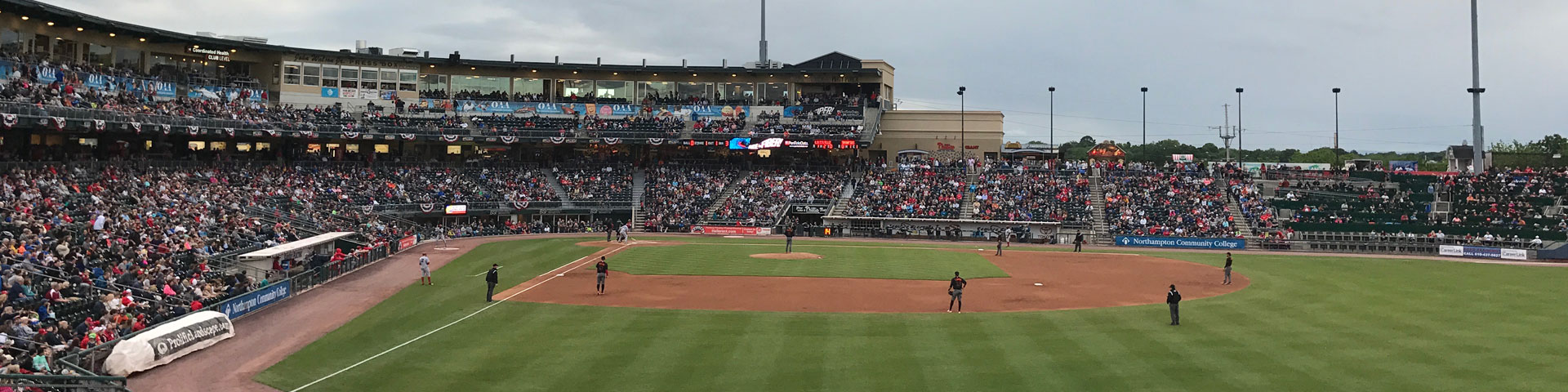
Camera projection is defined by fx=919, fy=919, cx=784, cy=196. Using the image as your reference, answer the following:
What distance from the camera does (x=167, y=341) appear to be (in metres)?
20.6

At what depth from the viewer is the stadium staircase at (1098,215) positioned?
57.1 meters

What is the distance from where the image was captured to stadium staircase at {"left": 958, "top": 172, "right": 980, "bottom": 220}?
61.3 metres

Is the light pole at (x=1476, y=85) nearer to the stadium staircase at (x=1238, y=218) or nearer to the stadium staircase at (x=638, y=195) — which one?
the stadium staircase at (x=1238, y=218)

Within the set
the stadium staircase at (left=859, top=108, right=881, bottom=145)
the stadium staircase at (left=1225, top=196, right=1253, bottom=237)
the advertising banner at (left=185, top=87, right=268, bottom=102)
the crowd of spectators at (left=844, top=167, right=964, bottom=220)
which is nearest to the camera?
the stadium staircase at (left=1225, top=196, right=1253, bottom=237)

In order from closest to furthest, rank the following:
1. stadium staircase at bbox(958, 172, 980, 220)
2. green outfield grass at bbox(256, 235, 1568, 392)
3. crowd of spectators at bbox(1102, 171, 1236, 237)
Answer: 1. green outfield grass at bbox(256, 235, 1568, 392)
2. crowd of spectators at bbox(1102, 171, 1236, 237)
3. stadium staircase at bbox(958, 172, 980, 220)

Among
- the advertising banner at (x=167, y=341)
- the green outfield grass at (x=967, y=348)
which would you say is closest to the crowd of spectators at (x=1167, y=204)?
the green outfield grass at (x=967, y=348)

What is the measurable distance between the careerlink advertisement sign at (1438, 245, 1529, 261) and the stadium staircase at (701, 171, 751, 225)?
4271 centimetres

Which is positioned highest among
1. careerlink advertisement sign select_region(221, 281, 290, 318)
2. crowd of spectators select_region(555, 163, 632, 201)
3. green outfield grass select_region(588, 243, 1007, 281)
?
crowd of spectators select_region(555, 163, 632, 201)

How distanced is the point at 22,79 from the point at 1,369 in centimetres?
3421

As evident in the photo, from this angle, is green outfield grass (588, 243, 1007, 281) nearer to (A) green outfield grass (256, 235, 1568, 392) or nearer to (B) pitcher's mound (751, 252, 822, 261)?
(B) pitcher's mound (751, 252, 822, 261)

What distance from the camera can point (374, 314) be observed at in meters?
26.9

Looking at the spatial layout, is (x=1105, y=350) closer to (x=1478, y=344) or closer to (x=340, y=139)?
(x=1478, y=344)

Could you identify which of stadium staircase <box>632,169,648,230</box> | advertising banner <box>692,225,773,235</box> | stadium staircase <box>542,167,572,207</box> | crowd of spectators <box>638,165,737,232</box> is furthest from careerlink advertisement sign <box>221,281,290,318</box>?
stadium staircase <box>632,169,648,230</box>

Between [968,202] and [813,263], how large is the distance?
24.8m
